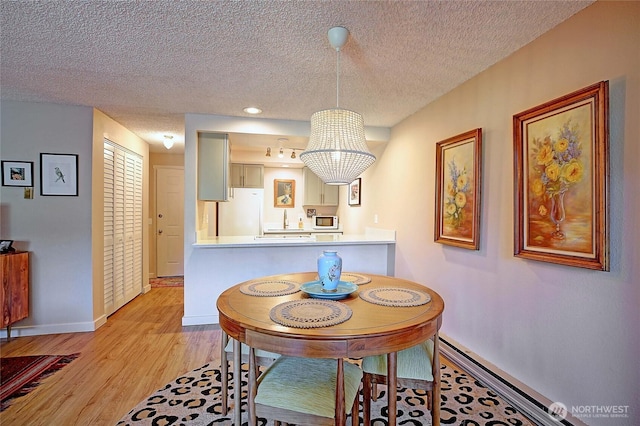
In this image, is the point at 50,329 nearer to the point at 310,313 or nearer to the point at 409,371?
the point at 310,313

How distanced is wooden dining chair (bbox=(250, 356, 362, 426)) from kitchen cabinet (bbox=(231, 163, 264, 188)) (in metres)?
4.28

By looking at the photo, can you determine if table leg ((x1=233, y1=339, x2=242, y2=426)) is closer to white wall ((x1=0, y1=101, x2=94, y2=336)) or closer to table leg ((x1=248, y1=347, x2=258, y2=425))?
table leg ((x1=248, y1=347, x2=258, y2=425))

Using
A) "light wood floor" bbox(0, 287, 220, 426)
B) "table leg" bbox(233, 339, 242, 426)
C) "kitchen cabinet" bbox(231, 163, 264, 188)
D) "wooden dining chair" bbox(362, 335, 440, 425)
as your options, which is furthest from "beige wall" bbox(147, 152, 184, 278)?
"wooden dining chair" bbox(362, 335, 440, 425)

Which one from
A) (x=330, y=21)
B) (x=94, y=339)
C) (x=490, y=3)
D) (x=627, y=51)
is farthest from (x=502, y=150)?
(x=94, y=339)

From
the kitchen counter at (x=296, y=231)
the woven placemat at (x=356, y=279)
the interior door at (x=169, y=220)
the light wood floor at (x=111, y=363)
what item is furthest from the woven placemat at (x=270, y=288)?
the interior door at (x=169, y=220)

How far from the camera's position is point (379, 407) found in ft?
6.23

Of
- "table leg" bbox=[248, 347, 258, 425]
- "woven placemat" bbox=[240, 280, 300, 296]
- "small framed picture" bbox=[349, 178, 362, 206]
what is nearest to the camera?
"table leg" bbox=[248, 347, 258, 425]

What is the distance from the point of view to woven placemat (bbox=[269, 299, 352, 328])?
129cm

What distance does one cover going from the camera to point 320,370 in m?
1.42

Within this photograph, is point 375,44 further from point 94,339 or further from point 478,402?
point 94,339

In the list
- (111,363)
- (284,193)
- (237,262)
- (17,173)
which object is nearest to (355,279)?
(237,262)

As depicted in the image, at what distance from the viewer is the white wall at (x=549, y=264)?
4.72 feet

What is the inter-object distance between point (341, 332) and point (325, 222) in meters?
4.55

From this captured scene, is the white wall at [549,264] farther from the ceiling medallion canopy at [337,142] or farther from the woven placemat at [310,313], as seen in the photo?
the woven placemat at [310,313]
